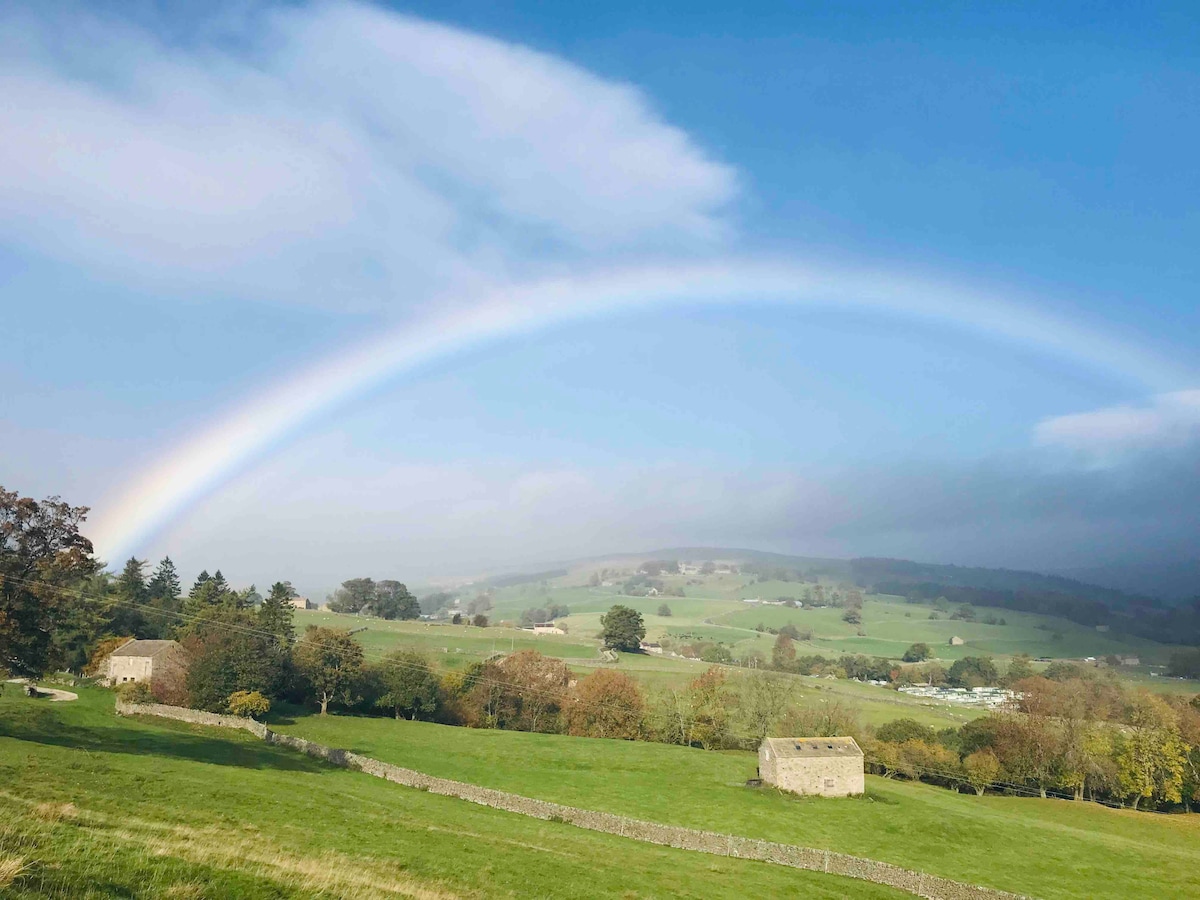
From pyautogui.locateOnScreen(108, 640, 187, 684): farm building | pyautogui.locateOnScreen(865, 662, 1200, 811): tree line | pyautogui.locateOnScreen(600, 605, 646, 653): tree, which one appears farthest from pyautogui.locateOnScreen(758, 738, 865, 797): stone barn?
pyautogui.locateOnScreen(600, 605, 646, 653): tree

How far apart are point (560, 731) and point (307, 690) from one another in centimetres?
2835

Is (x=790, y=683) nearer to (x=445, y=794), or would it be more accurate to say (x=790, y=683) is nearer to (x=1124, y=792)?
(x=1124, y=792)

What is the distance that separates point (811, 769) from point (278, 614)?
2343 inches

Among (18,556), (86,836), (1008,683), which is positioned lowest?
(1008,683)

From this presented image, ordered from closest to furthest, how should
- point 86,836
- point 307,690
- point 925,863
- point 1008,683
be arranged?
point 86,836 → point 925,863 → point 307,690 → point 1008,683

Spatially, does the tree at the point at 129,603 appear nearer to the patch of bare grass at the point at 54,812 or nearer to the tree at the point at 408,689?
the tree at the point at 408,689

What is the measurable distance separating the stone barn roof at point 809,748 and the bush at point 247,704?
42.9 metres

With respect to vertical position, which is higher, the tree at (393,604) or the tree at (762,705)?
the tree at (762,705)

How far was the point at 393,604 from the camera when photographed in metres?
187

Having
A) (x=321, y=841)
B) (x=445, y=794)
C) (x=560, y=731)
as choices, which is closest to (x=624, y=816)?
(x=445, y=794)

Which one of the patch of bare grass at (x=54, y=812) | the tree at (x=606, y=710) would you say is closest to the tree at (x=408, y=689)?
the tree at (x=606, y=710)

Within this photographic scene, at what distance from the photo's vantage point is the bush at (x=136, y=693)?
6054 cm

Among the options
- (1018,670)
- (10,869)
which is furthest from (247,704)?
(1018,670)

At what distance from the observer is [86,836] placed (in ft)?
56.3
